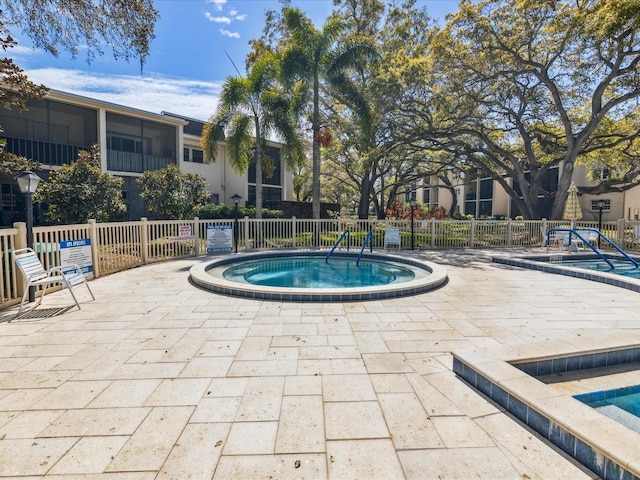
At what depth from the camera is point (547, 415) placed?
2.08 m

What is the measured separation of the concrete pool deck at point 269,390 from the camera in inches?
75.7

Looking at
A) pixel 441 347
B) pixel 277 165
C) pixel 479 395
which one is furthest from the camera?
pixel 277 165

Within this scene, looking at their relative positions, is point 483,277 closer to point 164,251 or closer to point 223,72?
point 164,251

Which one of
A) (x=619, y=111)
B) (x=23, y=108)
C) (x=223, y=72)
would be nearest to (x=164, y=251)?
(x=23, y=108)

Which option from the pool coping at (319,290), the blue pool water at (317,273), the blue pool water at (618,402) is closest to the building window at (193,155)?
the blue pool water at (317,273)

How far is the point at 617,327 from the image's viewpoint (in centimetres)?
426

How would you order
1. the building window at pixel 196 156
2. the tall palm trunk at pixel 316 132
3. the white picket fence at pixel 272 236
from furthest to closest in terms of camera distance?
the building window at pixel 196 156
the tall palm trunk at pixel 316 132
the white picket fence at pixel 272 236

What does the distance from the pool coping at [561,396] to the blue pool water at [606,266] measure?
23.9 ft

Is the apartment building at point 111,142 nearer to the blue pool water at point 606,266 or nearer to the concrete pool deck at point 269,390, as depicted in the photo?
the concrete pool deck at point 269,390

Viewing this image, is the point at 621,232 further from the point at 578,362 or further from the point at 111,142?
the point at 111,142

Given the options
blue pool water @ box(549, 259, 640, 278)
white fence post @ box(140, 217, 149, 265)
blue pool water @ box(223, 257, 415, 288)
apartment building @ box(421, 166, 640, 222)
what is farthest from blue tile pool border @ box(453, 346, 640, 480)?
apartment building @ box(421, 166, 640, 222)

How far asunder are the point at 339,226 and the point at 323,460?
10721 millimetres

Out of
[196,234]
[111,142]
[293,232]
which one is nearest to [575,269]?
[293,232]

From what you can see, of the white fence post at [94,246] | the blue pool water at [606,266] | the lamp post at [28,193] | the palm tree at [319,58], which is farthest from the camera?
the palm tree at [319,58]
